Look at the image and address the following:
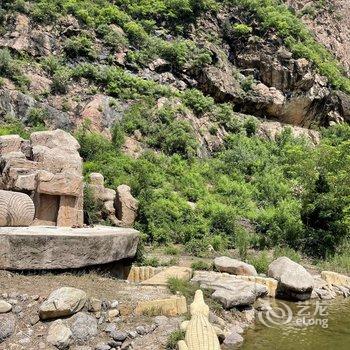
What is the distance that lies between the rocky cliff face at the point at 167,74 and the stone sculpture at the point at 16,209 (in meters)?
10.3

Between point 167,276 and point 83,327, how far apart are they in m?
3.33

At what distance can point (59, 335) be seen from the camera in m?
6.92

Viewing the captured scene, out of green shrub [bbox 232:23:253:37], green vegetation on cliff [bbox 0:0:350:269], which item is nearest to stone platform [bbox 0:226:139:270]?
green vegetation on cliff [bbox 0:0:350:269]

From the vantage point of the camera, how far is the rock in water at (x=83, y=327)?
706 cm

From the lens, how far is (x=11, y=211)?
1029 centimetres

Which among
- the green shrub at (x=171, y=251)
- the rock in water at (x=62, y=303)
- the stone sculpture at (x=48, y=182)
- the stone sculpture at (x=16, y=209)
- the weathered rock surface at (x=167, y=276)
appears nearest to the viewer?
the rock in water at (x=62, y=303)

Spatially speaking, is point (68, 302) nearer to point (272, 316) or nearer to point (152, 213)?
point (272, 316)

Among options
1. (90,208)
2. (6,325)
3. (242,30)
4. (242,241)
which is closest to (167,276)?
(6,325)

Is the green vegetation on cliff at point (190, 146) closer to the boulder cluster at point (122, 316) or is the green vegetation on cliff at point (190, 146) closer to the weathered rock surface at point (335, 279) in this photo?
the weathered rock surface at point (335, 279)

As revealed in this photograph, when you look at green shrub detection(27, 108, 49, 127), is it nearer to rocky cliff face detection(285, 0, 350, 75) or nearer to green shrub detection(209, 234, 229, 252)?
green shrub detection(209, 234, 229, 252)

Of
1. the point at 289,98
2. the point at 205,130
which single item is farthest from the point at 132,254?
the point at 289,98

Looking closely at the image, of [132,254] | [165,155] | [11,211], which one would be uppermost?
[11,211]

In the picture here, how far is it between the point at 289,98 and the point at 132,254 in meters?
21.7

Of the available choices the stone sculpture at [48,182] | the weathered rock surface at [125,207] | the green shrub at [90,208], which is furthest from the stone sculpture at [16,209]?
the weathered rock surface at [125,207]
